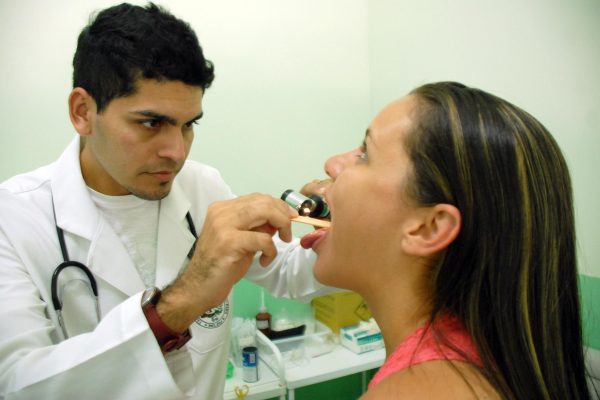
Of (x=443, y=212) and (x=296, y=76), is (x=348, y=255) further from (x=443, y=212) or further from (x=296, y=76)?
(x=296, y=76)

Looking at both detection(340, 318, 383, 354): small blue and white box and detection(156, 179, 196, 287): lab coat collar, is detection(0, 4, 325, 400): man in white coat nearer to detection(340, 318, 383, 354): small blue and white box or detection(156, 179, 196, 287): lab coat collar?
detection(156, 179, 196, 287): lab coat collar

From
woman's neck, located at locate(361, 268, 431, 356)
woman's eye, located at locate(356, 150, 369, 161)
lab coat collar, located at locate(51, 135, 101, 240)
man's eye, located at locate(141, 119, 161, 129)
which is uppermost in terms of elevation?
man's eye, located at locate(141, 119, 161, 129)

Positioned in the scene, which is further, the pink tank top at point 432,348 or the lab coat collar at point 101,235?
the lab coat collar at point 101,235

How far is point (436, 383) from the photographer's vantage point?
65cm

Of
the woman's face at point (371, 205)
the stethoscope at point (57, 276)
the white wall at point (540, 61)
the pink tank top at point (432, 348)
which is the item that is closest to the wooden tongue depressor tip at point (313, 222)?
the woman's face at point (371, 205)

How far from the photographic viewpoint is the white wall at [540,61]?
59.9 inches

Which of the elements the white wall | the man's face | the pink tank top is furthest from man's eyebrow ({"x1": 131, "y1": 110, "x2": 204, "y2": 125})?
the white wall

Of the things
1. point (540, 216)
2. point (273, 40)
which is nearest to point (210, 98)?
point (273, 40)

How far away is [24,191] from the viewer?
109cm

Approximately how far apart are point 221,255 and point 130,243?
46 centimetres

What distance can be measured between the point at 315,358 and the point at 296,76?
1531 mm

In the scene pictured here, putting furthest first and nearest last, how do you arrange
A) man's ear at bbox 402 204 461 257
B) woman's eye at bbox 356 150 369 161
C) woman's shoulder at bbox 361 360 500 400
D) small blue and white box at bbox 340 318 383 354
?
1. small blue and white box at bbox 340 318 383 354
2. woman's eye at bbox 356 150 369 161
3. man's ear at bbox 402 204 461 257
4. woman's shoulder at bbox 361 360 500 400

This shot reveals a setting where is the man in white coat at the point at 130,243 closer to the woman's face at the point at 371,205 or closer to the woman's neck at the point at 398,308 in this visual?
the woman's face at the point at 371,205

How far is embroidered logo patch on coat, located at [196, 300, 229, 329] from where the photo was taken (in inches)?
47.4
